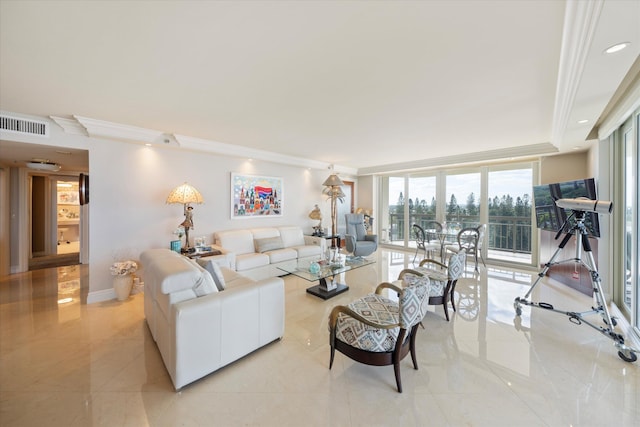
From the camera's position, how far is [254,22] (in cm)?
146

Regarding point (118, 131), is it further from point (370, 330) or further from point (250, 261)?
point (370, 330)

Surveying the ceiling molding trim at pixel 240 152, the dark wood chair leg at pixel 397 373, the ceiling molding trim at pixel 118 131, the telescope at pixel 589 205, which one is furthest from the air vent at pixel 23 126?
the telescope at pixel 589 205

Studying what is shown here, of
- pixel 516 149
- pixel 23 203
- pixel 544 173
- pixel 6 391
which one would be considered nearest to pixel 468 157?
pixel 516 149

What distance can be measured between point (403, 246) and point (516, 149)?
11.7 feet

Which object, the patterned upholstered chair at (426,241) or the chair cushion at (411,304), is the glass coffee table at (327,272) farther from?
the patterned upholstered chair at (426,241)

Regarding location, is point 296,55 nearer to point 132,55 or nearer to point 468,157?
point 132,55

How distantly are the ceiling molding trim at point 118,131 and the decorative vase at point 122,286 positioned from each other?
194 cm

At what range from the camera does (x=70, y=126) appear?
309cm

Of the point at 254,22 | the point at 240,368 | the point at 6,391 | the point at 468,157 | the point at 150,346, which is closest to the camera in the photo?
the point at 254,22

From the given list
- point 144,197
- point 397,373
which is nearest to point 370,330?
point 397,373

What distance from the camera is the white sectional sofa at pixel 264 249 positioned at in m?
3.92

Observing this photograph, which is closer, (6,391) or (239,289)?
(6,391)

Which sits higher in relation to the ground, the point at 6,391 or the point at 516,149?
the point at 516,149

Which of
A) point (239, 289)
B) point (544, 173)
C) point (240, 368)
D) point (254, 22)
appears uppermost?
point (254, 22)
